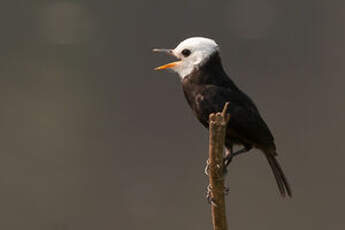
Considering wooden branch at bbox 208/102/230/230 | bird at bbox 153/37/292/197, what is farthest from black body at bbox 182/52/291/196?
wooden branch at bbox 208/102/230/230

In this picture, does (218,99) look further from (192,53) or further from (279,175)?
(279,175)

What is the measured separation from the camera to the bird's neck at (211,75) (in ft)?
18.1

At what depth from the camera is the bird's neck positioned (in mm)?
5527

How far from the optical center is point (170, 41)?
12.1 metres

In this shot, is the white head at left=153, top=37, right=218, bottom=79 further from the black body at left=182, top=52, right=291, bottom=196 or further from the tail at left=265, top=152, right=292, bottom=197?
the tail at left=265, top=152, right=292, bottom=197

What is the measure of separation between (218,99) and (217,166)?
1.03m

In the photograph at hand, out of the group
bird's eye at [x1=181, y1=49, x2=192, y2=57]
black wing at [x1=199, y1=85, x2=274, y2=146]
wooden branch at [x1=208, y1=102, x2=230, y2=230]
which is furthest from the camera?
bird's eye at [x1=181, y1=49, x2=192, y2=57]

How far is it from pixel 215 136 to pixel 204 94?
115 centimetres

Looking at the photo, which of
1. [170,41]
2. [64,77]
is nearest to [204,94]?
[170,41]

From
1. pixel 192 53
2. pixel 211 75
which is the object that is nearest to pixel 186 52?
pixel 192 53

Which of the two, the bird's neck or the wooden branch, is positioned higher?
the bird's neck

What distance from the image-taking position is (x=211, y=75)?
556 cm

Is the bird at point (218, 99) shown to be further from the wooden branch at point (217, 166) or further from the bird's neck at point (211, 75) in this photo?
the wooden branch at point (217, 166)

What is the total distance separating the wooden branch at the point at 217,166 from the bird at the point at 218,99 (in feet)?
2.94
